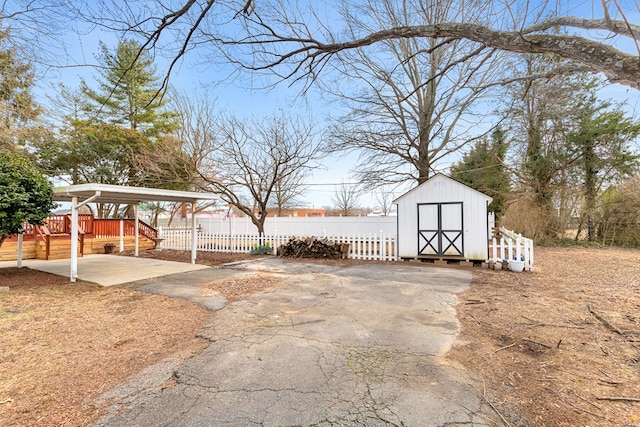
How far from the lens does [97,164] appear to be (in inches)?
612

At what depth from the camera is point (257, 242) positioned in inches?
483

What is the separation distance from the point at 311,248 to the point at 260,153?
16.4ft

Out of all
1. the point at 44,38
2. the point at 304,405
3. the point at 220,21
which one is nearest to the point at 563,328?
the point at 304,405

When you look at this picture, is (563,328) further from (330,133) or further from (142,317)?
(330,133)

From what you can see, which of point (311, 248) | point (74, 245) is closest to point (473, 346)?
point (311, 248)

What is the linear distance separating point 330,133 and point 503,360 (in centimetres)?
1207

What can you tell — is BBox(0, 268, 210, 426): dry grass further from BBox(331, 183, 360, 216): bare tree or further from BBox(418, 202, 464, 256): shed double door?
BBox(331, 183, 360, 216): bare tree

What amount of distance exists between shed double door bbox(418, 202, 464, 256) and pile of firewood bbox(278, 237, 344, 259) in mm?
2878

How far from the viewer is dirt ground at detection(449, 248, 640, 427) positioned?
2.16 meters

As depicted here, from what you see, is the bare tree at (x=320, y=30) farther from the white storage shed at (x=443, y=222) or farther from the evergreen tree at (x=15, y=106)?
the white storage shed at (x=443, y=222)

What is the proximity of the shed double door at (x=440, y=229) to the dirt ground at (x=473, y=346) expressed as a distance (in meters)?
3.14

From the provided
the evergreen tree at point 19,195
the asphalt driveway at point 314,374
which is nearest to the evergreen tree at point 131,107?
the evergreen tree at point 19,195

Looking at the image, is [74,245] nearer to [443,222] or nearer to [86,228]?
[86,228]

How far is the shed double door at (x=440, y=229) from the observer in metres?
9.21
